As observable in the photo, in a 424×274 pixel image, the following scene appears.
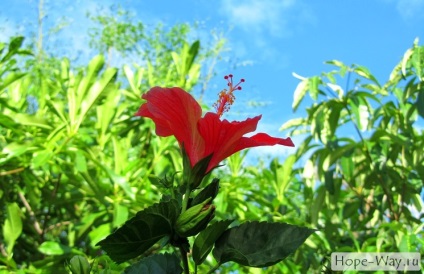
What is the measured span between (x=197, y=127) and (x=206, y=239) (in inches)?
3.7

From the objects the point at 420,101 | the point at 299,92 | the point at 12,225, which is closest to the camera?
the point at 12,225

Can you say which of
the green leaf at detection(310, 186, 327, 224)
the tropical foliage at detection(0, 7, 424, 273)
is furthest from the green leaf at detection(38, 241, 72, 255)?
the green leaf at detection(310, 186, 327, 224)

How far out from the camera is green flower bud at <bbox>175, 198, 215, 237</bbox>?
411mm

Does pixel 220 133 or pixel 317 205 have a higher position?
pixel 317 205

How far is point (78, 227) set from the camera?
163 cm

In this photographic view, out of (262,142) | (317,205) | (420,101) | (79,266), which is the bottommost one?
(79,266)

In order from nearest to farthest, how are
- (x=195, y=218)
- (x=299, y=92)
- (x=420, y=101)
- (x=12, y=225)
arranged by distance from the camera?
1. (x=195, y=218)
2. (x=12, y=225)
3. (x=420, y=101)
4. (x=299, y=92)

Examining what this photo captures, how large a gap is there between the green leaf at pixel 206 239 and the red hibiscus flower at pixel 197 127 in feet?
0.18

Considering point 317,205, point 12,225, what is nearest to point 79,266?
point 12,225

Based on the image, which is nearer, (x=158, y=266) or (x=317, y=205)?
(x=158, y=266)

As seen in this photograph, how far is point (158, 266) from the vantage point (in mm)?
450

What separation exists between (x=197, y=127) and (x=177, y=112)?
2 centimetres

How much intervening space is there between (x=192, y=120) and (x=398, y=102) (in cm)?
152

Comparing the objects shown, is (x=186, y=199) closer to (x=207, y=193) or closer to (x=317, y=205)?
(x=207, y=193)
